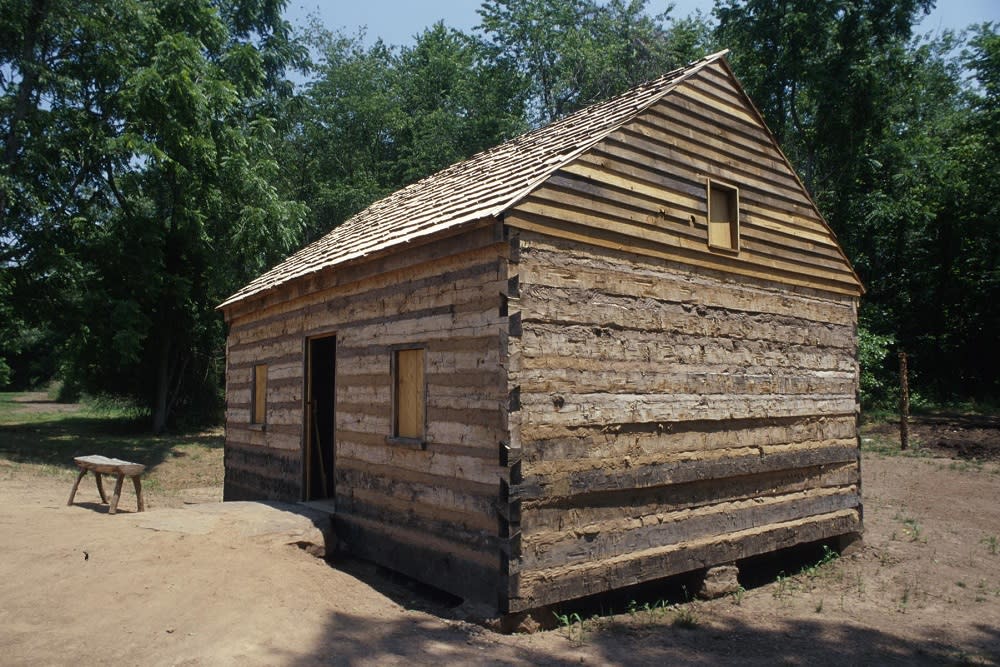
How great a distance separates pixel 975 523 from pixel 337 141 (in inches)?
1254

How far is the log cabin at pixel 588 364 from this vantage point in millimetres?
6750

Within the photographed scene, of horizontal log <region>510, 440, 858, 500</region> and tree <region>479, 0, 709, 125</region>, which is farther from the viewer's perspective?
tree <region>479, 0, 709, 125</region>

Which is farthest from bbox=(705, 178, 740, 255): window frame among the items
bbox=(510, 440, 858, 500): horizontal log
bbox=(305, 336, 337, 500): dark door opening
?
bbox=(305, 336, 337, 500): dark door opening

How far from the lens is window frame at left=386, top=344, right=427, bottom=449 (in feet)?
24.9

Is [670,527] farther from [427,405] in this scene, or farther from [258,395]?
[258,395]

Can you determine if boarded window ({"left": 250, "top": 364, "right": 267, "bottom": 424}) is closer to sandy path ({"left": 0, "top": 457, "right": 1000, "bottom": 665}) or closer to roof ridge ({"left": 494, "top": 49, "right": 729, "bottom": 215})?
sandy path ({"left": 0, "top": 457, "right": 1000, "bottom": 665})

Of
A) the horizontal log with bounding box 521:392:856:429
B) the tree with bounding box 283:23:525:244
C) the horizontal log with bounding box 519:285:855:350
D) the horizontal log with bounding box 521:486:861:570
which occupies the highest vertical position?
the tree with bounding box 283:23:525:244

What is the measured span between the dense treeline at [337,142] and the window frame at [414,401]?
13983 millimetres

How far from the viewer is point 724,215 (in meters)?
8.98

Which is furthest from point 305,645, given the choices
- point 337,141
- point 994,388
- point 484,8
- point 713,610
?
point 484,8

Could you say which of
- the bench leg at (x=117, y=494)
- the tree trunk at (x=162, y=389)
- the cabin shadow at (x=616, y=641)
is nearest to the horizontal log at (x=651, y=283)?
the cabin shadow at (x=616, y=641)

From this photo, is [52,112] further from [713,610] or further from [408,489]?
[713,610]

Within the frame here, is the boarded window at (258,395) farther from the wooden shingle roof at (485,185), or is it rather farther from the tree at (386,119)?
the tree at (386,119)

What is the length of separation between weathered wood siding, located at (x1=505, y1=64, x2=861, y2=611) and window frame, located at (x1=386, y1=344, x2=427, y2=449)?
4.81 ft
